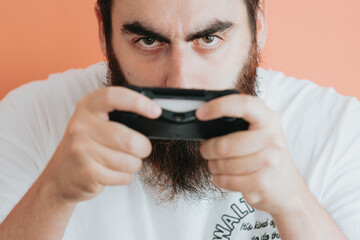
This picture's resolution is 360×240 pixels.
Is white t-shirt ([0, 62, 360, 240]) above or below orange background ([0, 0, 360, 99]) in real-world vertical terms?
below

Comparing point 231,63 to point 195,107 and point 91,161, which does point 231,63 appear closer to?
point 195,107

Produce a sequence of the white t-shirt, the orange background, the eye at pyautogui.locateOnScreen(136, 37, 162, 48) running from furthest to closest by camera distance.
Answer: the orange background → the white t-shirt → the eye at pyautogui.locateOnScreen(136, 37, 162, 48)

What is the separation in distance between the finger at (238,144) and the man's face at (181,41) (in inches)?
11.4

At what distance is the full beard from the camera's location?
1205 mm

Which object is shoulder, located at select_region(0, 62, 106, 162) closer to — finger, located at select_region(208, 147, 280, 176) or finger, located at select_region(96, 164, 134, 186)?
finger, located at select_region(96, 164, 134, 186)

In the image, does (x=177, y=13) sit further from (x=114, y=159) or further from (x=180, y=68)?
(x=114, y=159)

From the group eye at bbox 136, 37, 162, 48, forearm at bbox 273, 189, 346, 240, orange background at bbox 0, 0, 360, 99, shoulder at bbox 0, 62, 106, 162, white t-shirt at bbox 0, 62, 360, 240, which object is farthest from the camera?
orange background at bbox 0, 0, 360, 99

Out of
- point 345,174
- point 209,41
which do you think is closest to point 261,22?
point 209,41

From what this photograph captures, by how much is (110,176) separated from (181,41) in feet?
1.39

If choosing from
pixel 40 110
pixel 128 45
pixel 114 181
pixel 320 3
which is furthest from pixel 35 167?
pixel 320 3

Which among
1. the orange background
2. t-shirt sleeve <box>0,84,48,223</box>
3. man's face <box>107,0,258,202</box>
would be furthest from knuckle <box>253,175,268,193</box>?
the orange background

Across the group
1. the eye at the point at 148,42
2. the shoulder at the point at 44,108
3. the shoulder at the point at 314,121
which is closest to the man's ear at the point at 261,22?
the shoulder at the point at 314,121

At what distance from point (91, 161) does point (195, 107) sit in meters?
0.22

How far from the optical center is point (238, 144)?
801 mm
